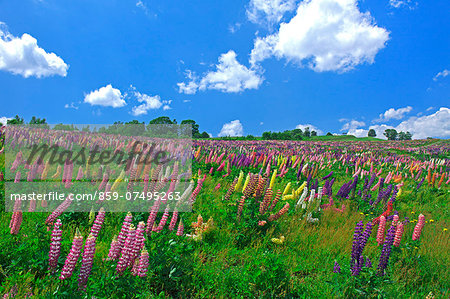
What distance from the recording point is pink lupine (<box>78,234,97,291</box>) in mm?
2357

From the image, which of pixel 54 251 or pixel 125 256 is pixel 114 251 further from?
pixel 54 251

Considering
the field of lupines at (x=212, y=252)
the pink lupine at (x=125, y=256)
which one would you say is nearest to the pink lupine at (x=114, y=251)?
the field of lupines at (x=212, y=252)

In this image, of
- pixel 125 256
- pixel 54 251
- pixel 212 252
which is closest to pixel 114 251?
pixel 125 256

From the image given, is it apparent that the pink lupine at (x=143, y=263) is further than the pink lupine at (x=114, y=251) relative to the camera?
No

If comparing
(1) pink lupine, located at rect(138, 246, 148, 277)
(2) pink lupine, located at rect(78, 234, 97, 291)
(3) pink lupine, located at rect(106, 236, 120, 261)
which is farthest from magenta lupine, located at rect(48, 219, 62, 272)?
(1) pink lupine, located at rect(138, 246, 148, 277)

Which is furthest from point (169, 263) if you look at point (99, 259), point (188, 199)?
point (188, 199)

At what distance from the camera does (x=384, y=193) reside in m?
6.81

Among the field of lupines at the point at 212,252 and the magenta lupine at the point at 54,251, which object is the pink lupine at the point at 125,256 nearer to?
the field of lupines at the point at 212,252

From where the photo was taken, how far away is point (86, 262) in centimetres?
240

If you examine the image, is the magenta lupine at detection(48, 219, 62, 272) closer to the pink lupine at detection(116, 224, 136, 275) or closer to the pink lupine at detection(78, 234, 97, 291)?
the pink lupine at detection(78, 234, 97, 291)

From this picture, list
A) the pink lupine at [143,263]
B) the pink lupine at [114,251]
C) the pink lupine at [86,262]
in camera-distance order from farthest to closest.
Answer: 1. the pink lupine at [114,251]
2. the pink lupine at [143,263]
3. the pink lupine at [86,262]

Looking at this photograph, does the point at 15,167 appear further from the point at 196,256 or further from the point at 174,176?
the point at 196,256

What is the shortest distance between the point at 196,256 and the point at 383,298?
7.51ft

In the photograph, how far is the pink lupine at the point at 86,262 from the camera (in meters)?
2.36
